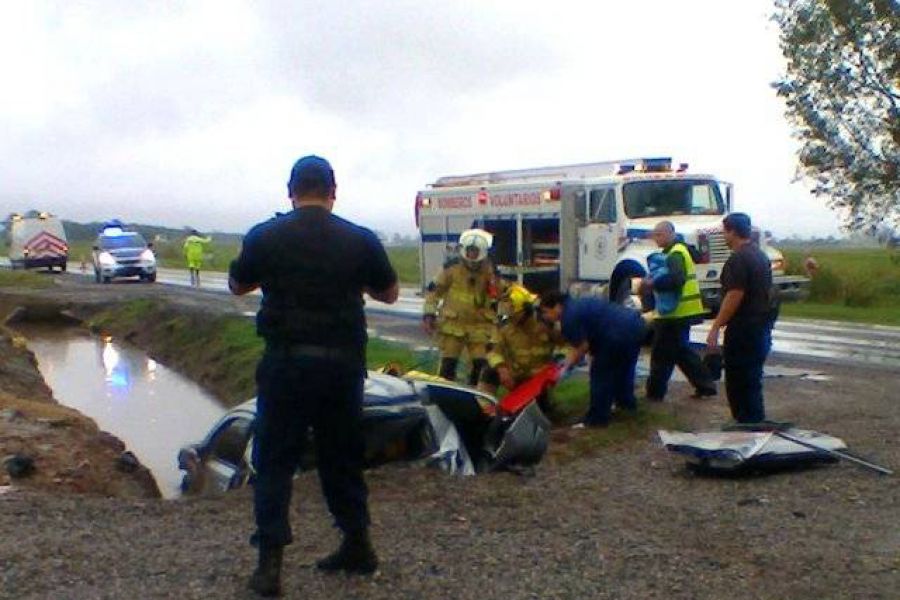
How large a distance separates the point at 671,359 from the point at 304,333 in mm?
6638

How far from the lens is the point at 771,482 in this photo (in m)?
8.10

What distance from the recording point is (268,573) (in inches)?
224

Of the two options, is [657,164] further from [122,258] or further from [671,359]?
[122,258]

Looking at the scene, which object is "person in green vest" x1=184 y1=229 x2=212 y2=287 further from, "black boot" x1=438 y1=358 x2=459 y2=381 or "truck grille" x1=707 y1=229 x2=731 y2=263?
"black boot" x1=438 y1=358 x2=459 y2=381

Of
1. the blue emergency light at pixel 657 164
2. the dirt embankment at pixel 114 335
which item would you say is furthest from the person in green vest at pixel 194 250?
the blue emergency light at pixel 657 164

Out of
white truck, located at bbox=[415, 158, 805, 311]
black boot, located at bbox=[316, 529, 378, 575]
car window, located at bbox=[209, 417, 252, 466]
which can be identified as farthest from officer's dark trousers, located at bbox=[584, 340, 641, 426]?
white truck, located at bbox=[415, 158, 805, 311]

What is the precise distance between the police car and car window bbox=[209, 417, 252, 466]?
34.8m

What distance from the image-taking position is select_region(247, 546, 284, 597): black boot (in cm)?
568

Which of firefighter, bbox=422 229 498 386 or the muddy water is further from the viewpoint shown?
the muddy water

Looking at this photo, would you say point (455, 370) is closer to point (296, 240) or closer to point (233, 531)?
point (233, 531)

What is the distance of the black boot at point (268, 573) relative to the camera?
5.68m

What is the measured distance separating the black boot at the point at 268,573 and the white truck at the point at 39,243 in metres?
50.3

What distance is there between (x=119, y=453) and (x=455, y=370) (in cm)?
373

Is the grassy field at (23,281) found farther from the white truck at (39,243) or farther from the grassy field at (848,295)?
the grassy field at (848,295)
